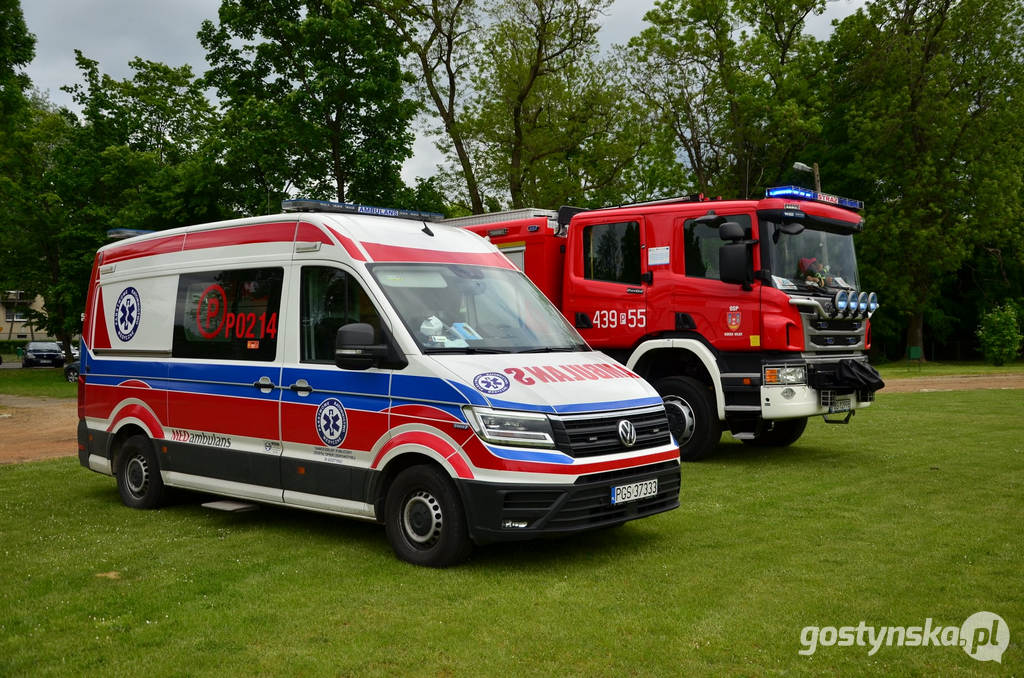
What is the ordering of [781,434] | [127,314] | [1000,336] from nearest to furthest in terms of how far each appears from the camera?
1. [127,314]
2. [781,434]
3. [1000,336]

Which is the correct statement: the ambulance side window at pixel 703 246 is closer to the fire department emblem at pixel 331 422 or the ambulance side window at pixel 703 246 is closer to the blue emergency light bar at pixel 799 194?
the blue emergency light bar at pixel 799 194

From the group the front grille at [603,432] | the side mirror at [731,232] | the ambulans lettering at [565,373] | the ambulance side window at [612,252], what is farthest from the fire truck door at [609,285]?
the front grille at [603,432]

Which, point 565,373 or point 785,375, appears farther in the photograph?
point 785,375

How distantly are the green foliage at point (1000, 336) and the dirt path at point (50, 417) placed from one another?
25.8ft

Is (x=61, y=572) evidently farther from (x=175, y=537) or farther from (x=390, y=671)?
(x=390, y=671)

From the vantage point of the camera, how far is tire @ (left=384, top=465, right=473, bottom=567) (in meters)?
6.44

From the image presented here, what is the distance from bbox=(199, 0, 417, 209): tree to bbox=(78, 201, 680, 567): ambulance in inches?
782

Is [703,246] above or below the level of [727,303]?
above

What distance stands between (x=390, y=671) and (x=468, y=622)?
2.56 feet

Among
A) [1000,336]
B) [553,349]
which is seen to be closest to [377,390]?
[553,349]

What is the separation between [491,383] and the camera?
643 centimetres

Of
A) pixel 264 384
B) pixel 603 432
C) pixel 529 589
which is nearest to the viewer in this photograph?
pixel 529 589

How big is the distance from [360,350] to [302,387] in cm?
89

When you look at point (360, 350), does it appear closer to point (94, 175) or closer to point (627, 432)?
point (627, 432)
